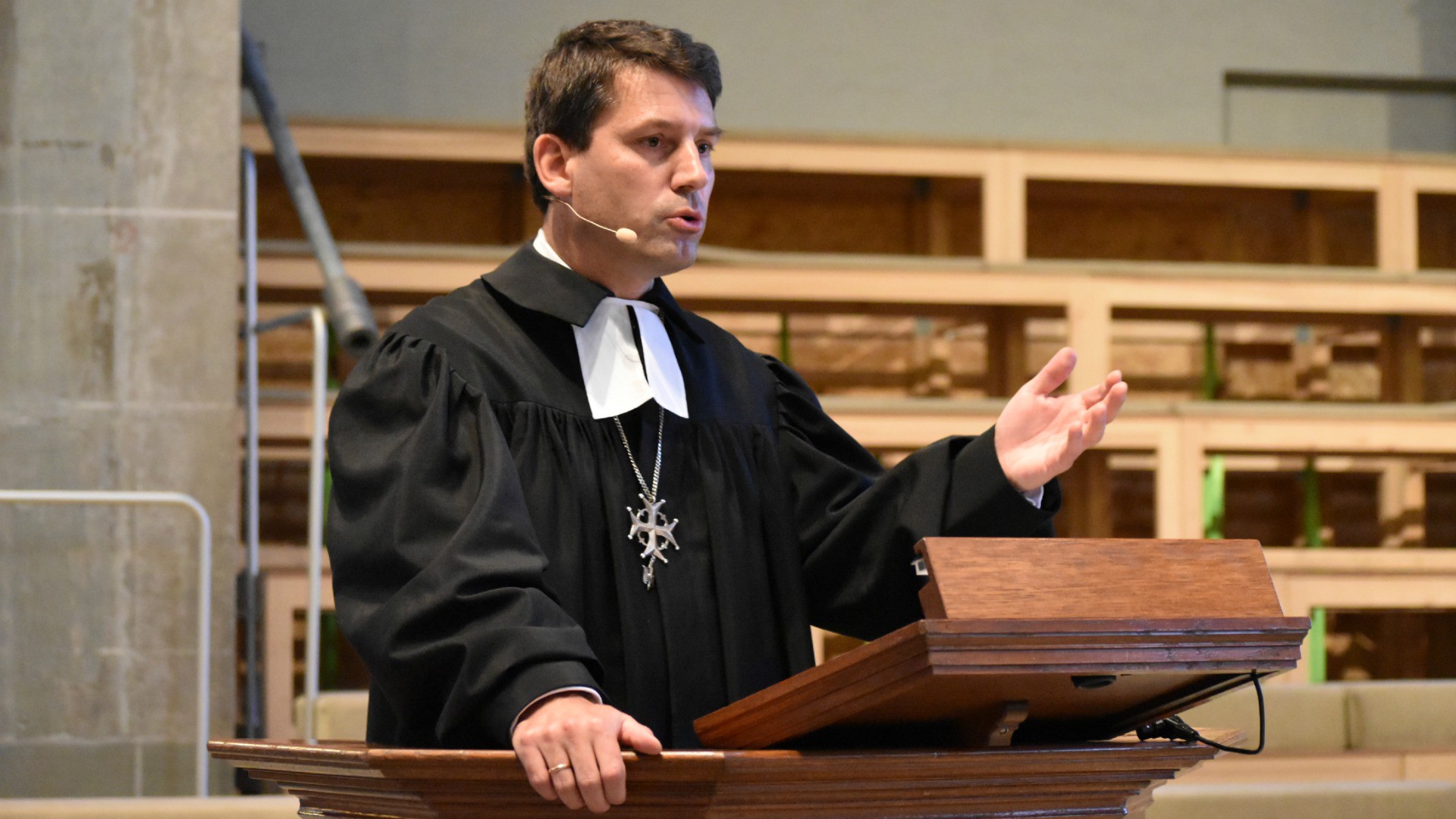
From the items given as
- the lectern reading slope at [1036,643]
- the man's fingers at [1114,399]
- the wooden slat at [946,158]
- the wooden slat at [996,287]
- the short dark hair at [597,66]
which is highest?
the wooden slat at [946,158]

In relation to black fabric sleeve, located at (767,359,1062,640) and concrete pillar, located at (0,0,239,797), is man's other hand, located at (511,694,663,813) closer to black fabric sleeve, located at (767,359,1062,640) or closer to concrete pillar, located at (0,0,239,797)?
black fabric sleeve, located at (767,359,1062,640)

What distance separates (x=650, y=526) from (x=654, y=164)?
336 millimetres

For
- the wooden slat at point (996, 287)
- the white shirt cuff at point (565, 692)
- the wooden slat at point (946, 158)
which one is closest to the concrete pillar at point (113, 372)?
the wooden slat at point (996, 287)

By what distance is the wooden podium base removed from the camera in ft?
3.14

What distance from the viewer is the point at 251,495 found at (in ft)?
11.4

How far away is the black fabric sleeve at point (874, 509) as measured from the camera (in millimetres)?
1338

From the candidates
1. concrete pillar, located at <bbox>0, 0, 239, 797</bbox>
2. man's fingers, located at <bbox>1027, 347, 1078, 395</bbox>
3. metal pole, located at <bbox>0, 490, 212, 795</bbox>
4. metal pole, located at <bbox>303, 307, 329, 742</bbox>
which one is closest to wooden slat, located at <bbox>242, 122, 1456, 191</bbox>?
concrete pillar, located at <bbox>0, 0, 239, 797</bbox>

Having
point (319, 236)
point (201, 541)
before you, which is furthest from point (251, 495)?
→ point (319, 236)

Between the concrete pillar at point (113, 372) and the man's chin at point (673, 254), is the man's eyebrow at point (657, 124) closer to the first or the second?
the man's chin at point (673, 254)

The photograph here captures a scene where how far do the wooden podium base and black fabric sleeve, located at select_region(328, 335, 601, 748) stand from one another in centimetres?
8

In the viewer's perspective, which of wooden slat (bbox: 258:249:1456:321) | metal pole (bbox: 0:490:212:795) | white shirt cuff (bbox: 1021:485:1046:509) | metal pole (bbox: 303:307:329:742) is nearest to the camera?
white shirt cuff (bbox: 1021:485:1046:509)

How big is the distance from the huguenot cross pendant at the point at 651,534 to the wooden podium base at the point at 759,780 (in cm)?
38

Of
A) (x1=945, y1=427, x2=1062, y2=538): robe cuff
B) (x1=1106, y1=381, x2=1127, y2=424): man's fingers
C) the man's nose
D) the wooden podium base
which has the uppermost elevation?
the man's nose

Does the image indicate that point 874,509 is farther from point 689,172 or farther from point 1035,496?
point 689,172
